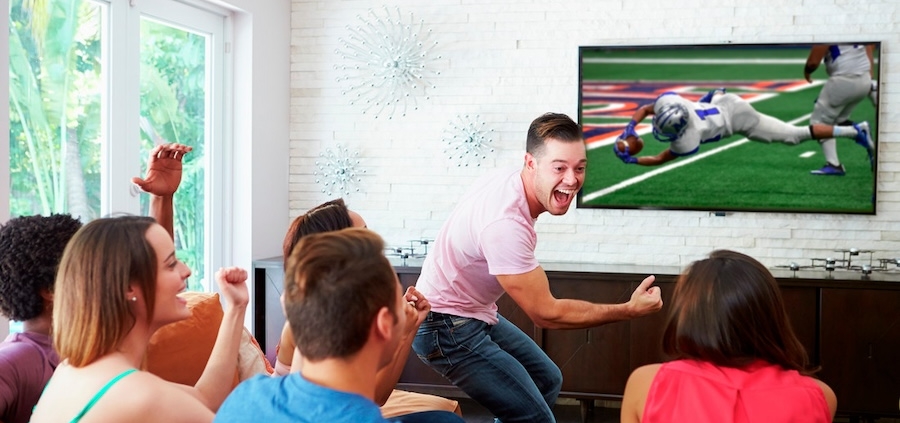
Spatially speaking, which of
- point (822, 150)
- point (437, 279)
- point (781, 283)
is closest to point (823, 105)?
point (822, 150)

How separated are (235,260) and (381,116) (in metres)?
1.24

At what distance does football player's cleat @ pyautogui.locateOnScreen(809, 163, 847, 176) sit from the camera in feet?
16.7

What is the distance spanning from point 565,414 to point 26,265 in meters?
3.63

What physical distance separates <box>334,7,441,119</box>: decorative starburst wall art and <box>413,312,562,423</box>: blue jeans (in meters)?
2.78

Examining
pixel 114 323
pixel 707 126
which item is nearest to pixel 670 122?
pixel 707 126

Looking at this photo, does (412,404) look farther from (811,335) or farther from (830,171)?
(830,171)

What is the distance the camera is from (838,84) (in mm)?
5086

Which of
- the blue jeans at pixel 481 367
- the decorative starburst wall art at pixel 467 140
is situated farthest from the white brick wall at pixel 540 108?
the blue jeans at pixel 481 367

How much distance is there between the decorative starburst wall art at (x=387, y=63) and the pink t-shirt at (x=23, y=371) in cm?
357

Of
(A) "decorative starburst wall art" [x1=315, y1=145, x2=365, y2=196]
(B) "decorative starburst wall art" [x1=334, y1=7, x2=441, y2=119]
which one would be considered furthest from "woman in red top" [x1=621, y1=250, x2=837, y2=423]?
(A) "decorative starburst wall art" [x1=315, y1=145, x2=365, y2=196]

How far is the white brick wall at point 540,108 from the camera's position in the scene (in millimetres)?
5109

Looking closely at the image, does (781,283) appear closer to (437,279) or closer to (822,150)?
(822,150)

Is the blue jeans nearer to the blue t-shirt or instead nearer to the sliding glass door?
the blue t-shirt

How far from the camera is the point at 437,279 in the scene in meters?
3.11
